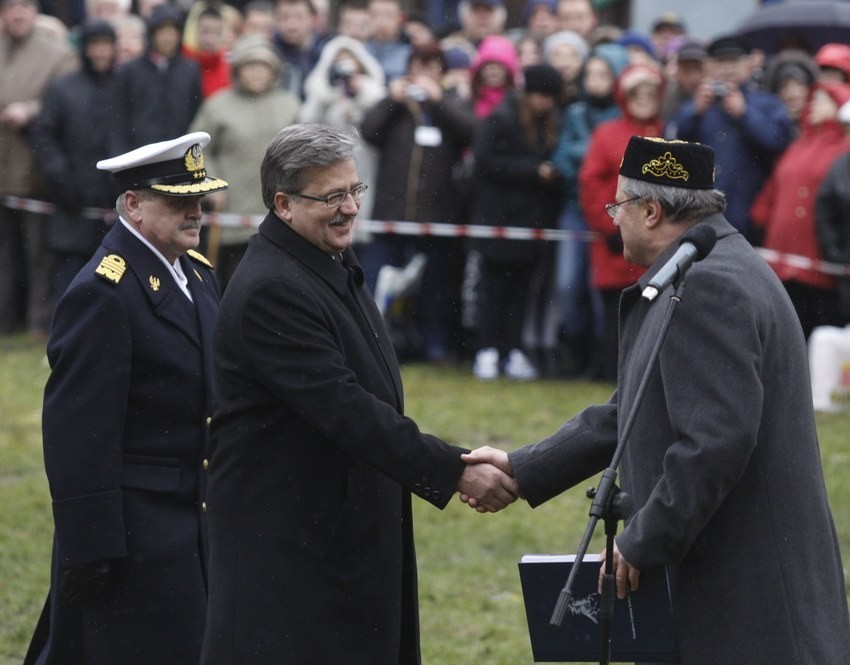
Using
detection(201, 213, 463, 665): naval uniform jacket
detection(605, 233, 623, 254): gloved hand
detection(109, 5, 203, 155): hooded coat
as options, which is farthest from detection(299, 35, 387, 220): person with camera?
detection(201, 213, 463, 665): naval uniform jacket

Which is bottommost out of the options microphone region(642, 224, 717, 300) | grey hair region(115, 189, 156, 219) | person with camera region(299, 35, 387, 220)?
person with camera region(299, 35, 387, 220)

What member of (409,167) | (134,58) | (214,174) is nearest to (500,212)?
(409,167)

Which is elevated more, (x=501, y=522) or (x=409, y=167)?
(x=409, y=167)

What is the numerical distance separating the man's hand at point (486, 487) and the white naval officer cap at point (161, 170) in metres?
1.23

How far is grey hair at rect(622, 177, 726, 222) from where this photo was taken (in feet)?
13.9

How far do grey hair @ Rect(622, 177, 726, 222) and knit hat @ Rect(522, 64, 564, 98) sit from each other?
6984mm

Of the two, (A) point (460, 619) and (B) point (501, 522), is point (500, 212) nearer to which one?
(B) point (501, 522)

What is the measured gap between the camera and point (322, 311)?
4512mm

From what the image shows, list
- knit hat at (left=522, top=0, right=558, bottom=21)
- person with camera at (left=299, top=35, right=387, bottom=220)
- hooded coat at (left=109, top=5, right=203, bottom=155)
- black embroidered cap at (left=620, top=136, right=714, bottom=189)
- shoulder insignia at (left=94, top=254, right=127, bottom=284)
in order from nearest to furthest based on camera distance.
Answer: black embroidered cap at (left=620, top=136, right=714, bottom=189)
shoulder insignia at (left=94, top=254, right=127, bottom=284)
person with camera at (left=299, top=35, right=387, bottom=220)
hooded coat at (left=109, top=5, right=203, bottom=155)
knit hat at (left=522, top=0, right=558, bottom=21)

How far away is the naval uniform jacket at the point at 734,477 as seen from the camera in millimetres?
3969

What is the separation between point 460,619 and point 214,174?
18.6 ft

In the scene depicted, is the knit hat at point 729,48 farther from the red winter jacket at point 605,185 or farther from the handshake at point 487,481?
the handshake at point 487,481

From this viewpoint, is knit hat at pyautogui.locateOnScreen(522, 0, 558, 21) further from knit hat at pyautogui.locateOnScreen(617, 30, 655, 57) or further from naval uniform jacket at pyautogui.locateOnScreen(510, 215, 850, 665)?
naval uniform jacket at pyautogui.locateOnScreen(510, 215, 850, 665)

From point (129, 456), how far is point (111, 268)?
0.58m
